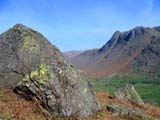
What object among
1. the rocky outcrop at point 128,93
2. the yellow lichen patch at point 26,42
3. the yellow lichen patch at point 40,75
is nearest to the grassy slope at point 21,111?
the yellow lichen patch at point 40,75

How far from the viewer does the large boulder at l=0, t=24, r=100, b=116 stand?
18.8 meters

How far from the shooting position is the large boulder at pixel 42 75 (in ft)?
61.8

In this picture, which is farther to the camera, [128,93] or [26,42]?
[128,93]

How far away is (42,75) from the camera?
19156 millimetres

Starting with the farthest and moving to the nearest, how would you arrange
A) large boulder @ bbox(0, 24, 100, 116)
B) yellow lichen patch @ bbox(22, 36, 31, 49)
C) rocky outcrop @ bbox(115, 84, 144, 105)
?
rocky outcrop @ bbox(115, 84, 144, 105), yellow lichen patch @ bbox(22, 36, 31, 49), large boulder @ bbox(0, 24, 100, 116)

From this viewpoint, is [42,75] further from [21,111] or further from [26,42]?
[26,42]

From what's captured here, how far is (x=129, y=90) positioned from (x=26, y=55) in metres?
14.6

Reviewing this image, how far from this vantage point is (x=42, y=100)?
1875 cm

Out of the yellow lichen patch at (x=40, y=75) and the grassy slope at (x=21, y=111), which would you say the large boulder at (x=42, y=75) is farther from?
the grassy slope at (x=21, y=111)

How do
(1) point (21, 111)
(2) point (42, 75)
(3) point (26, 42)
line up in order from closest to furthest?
(1) point (21, 111)
(2) point (42, 75)
(3) point (26, 42)

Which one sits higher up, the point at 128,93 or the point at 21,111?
the point at 21,111

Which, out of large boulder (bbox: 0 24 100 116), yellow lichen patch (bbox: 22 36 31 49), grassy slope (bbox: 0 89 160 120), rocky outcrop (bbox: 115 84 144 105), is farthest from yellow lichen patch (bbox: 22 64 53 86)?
rocky outcrop (bbox: 115 84 144 105)

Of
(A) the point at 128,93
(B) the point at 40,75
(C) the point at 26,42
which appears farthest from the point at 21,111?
(A) the point at 128,93

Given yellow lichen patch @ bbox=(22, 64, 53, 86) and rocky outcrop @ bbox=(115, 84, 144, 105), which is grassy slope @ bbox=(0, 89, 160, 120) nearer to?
yellow lichen patch @ bbox=(22, 64, 53, 86)
